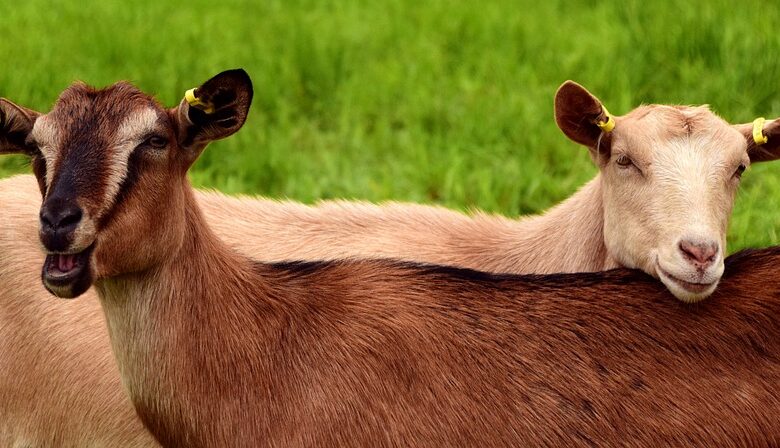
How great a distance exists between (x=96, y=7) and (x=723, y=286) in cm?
742

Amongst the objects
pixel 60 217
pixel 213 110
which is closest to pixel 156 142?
→ pixel 213 110

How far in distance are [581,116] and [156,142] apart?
192 centimetres

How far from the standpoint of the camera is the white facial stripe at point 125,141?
404 cm

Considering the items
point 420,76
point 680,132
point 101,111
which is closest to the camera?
point 101,111

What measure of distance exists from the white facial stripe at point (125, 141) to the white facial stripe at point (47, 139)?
0.19m

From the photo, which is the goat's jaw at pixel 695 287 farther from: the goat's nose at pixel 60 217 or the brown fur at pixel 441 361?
the goat's nose at pixel 60 217

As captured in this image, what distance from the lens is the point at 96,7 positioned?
1075cm

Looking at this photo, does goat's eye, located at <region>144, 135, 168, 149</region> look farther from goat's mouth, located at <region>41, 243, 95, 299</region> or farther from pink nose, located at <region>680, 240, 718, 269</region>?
pink nose, located at <region>680, 240, 718, 269</region>

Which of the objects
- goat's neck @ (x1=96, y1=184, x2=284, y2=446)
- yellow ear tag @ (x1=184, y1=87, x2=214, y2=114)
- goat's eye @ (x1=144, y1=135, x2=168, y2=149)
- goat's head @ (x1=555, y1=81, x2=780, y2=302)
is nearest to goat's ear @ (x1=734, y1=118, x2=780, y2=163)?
goat's head @ (x1=555, y1=81, x2=780, y2=302)

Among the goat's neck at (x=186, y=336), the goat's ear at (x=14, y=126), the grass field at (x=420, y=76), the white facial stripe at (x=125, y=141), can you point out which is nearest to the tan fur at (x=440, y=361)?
the goat's neck at (x=186, y=336)

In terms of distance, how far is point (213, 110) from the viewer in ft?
14.2

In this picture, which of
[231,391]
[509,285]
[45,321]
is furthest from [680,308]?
[45,321]

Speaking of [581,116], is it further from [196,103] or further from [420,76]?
[420,76]

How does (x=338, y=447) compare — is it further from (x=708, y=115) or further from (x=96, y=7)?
(x=96, y=7)
